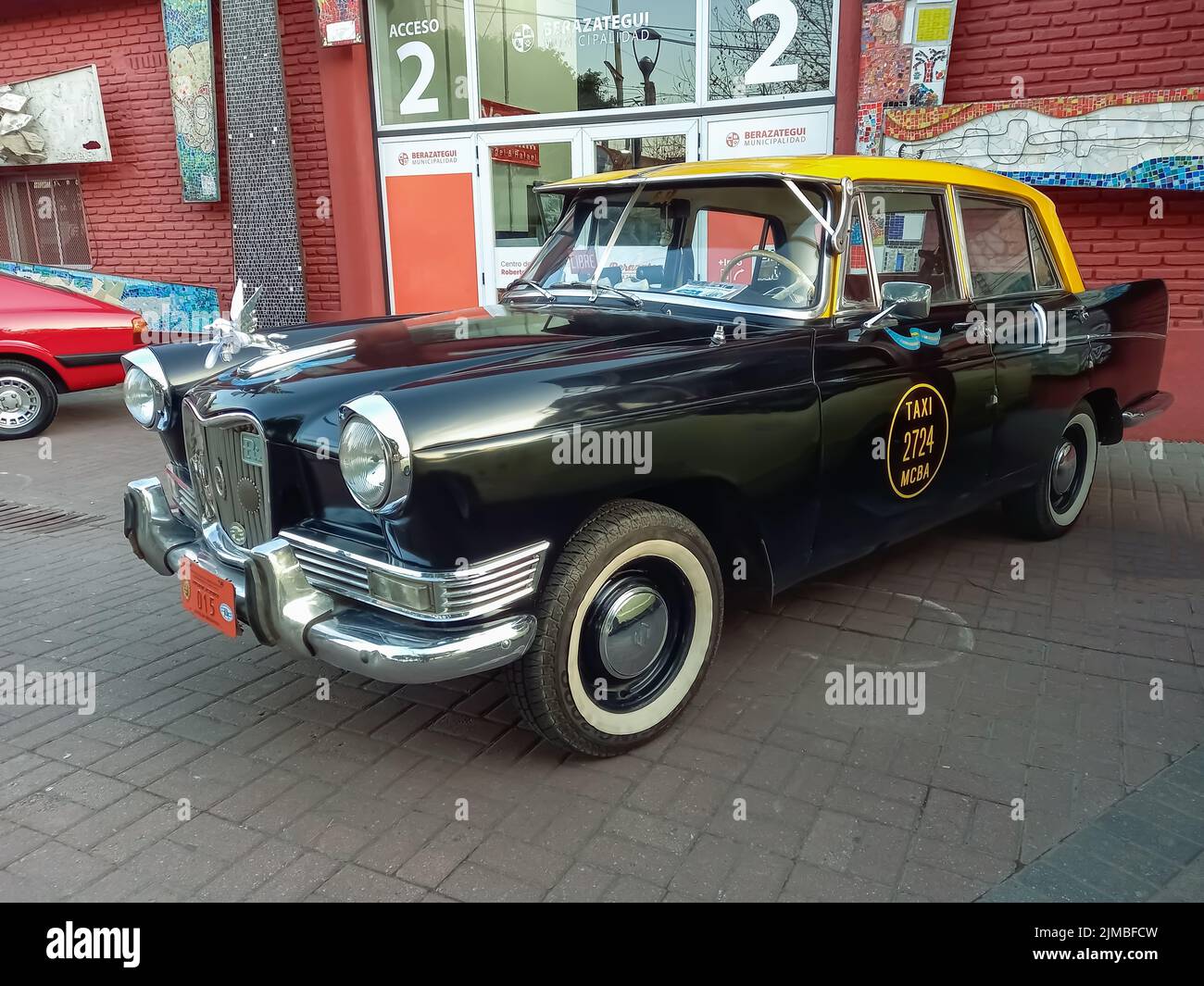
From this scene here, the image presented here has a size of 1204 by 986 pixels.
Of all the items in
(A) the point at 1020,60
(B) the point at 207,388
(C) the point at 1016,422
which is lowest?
(C) the point at 1016,422

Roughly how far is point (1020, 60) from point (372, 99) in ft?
19.8

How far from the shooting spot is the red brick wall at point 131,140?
10469mm

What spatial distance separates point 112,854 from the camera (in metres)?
2.44

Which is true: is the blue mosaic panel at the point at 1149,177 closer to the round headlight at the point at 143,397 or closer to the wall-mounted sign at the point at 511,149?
the wall-mounted sign at the point at 511,149

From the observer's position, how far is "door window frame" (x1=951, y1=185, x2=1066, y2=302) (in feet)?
13.2

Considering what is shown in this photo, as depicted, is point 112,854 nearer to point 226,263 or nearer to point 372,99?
point 372,99

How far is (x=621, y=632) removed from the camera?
2.83 meters

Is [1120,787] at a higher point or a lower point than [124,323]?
lower

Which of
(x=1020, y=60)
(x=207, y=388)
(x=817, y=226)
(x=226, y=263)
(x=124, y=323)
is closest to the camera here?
(x=207, y=388)

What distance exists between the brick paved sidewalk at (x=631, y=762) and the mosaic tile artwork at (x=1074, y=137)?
353 cm

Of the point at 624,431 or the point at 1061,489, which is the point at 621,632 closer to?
the point at 624,431

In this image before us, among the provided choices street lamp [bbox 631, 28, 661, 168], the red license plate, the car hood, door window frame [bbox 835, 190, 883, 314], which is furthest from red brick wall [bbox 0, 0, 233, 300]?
door window frame [bbox 835, 190, 883, 314]
